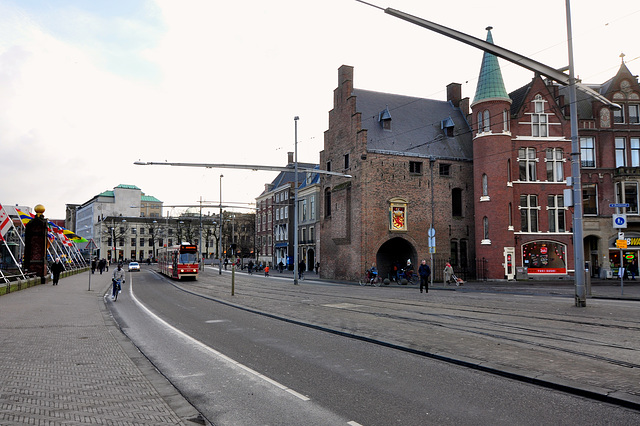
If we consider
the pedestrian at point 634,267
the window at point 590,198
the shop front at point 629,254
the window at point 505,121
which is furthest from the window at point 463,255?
the pedestrian at point 634,267

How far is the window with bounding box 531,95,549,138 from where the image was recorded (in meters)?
36.2

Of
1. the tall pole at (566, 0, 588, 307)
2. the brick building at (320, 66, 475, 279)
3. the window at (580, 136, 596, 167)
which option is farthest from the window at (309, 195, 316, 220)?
the tall pole at (566, 0, 588, 307)

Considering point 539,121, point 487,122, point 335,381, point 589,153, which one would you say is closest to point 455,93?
point 539,121

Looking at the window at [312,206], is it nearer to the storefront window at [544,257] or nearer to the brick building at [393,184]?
the brick building at [393,184]

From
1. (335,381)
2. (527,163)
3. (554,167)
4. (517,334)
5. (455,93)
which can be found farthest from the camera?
(455,93)

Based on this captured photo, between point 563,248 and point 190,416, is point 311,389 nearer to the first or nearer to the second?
point 190,416

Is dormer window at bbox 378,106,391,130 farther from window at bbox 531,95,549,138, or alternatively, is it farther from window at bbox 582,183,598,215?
window at bbox 582,183,598,215

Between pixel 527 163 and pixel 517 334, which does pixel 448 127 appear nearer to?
pixel 527 163

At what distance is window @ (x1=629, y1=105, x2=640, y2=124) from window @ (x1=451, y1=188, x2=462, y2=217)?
14584 mm

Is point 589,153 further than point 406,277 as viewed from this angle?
Yes

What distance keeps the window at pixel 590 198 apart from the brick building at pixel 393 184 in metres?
8.76

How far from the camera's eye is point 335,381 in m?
6.64

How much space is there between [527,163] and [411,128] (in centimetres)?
944

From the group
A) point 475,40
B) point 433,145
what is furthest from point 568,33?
point 433,145
